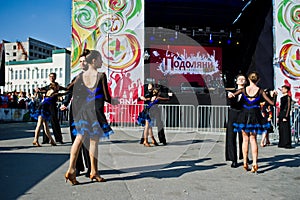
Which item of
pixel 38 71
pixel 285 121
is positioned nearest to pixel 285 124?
pixel 285 121

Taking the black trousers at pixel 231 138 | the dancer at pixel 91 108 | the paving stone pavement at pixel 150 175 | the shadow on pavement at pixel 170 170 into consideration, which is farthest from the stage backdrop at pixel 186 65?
the dancer at pixel 91 108

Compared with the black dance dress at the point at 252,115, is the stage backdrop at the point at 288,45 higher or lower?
higher

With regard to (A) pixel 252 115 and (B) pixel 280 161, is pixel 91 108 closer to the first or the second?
(A) pixel 252 115

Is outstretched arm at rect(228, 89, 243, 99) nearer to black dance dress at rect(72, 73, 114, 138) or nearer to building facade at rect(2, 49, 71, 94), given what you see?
black dance dress at rect(72, 73, 114, 138)

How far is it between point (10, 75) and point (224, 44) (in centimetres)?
6157

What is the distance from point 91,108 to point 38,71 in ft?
210

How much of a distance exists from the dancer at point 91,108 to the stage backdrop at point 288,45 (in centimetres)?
1168

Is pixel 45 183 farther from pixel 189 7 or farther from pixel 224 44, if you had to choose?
pixel 224 44

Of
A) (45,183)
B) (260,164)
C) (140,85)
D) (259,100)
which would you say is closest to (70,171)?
(45,183)

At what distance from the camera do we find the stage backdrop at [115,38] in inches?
554

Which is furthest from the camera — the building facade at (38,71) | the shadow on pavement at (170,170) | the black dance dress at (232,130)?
the building facade at (38,71)

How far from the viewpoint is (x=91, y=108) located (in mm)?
4359

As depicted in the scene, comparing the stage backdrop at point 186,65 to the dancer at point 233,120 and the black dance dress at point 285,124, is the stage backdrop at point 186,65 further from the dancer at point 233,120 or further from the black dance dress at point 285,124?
the dancer at point 233,120

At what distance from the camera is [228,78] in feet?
64.4
